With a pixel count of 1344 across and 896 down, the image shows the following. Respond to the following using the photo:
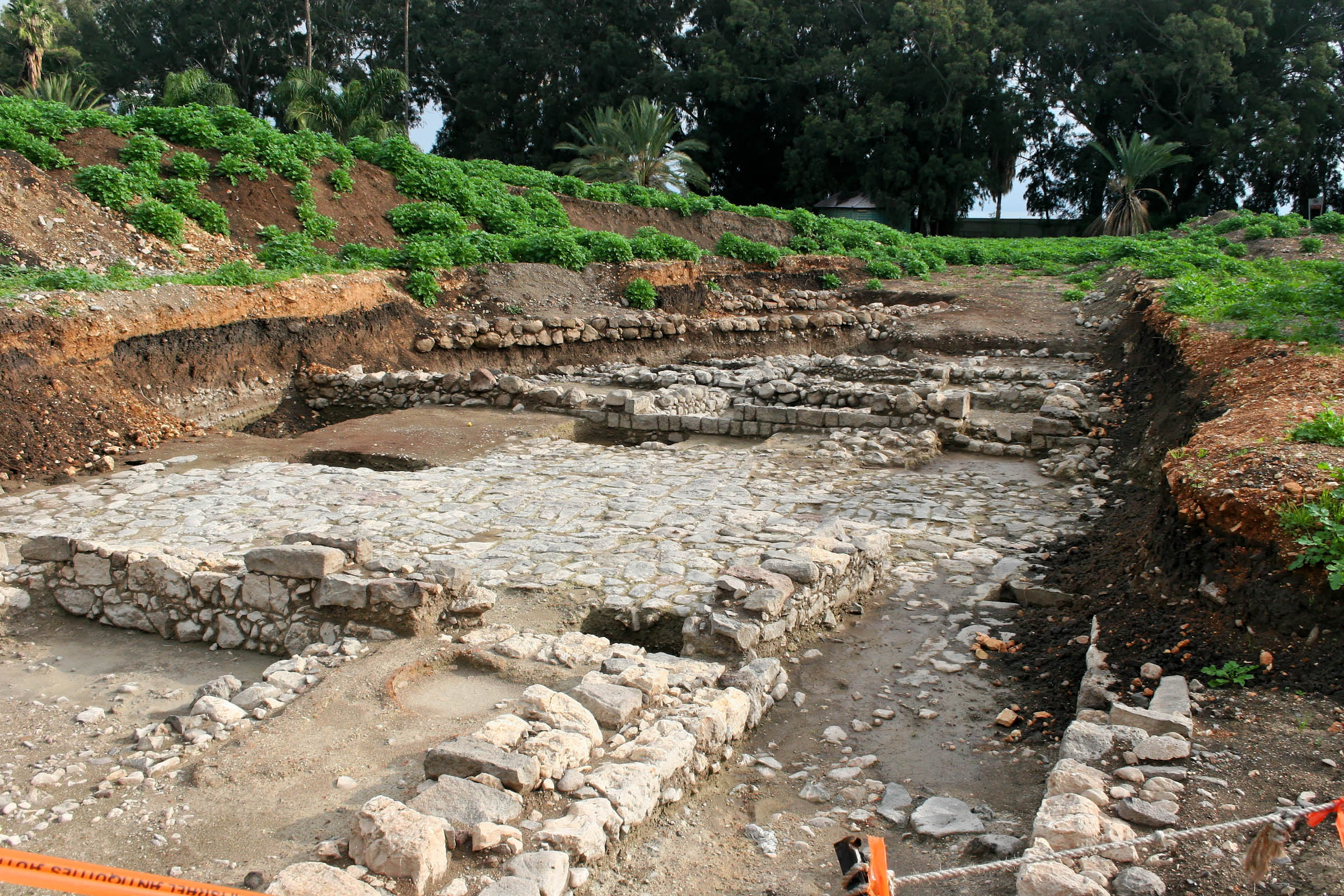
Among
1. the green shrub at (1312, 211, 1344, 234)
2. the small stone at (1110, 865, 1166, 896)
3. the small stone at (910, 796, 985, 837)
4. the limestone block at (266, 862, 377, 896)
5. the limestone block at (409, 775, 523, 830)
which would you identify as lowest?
the small stone at (910, 796, 985, 837)

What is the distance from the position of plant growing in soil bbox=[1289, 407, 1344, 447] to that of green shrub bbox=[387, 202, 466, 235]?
1669 cm

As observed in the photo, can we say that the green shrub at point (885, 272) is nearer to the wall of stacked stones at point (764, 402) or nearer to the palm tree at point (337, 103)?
the wall of stacked stones at point (764, 402)

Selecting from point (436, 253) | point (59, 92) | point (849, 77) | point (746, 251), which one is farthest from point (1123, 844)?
point (849, 77)

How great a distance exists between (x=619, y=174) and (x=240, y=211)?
14.9 meters

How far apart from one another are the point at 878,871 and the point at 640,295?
17.2 meters

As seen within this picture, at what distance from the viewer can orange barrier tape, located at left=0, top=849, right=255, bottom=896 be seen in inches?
88.9

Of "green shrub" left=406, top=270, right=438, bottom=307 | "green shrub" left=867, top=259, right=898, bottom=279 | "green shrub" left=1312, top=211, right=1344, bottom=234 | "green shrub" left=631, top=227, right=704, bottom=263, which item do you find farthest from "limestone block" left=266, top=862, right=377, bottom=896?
"green shrub" left=1312, top=211, right=1344, bottom=234

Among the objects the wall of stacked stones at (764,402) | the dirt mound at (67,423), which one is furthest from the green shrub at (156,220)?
the dirt mound at (67,423)

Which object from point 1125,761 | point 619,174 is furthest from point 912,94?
point 1125,761

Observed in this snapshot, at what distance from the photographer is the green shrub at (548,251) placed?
19031 mm

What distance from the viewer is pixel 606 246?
20.0m

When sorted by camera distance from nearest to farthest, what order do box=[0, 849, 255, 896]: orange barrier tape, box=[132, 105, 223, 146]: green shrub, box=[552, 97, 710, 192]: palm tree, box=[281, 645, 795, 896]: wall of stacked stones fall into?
box=[0, 849, 255, 896]: orange barrier tape → box=[281, 645, 795, 896]: wall of stacked stones → box=[132, 105, 223, 146]: green shrub → box=[552, 97, 710, 192]: palm tree

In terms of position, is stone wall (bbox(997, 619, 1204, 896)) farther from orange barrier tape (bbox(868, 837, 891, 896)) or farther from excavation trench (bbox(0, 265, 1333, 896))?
orange barrier tape (bbox(868, 837, 891, 896))

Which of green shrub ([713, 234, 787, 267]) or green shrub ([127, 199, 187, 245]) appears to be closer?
green shrub ([127, 199, 187, 245])
